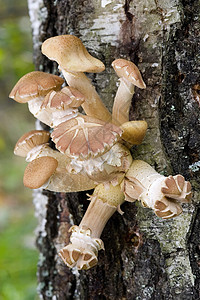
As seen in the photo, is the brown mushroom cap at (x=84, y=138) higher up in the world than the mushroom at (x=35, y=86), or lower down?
lower down

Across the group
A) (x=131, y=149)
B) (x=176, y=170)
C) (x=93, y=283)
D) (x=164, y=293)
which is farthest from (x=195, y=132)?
(x=93, y=283)

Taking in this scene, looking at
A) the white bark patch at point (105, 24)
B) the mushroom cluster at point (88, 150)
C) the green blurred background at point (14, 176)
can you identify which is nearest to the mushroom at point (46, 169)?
the mushroom cluster at point (88, 150)

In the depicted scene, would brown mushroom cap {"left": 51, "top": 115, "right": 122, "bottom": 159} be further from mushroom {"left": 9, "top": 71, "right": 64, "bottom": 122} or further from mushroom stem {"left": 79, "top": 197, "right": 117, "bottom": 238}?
mushroom stem {"left": 79, "top": 197, "right": 117, "bottom": 238}

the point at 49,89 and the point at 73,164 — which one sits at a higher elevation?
the point at 49,89

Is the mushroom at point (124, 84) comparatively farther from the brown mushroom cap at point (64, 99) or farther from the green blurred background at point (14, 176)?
the green blurred background at point (14, 176)

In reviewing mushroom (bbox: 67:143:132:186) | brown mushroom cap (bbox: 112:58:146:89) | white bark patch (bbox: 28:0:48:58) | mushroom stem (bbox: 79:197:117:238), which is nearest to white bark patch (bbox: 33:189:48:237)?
mushroom stem (bbox: 79:197:117:238)

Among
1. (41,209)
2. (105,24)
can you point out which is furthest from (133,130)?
(41,209)

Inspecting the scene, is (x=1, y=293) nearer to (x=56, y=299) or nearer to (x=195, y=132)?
(x=56, y=299)
